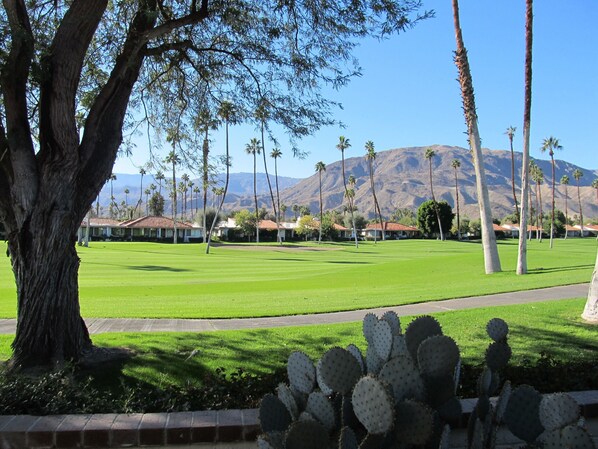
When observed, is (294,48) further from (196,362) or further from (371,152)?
(371,152)

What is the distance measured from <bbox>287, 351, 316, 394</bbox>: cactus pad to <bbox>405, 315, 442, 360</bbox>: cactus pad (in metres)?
0.64

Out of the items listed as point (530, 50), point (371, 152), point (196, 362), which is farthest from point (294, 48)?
point (371, 152)

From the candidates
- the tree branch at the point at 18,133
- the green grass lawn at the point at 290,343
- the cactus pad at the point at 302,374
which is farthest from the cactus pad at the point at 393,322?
the tree branch at the point at 18,133

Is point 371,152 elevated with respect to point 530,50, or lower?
elevated

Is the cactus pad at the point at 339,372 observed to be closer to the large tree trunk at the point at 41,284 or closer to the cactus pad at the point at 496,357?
the cactus pad at the point at 496,357

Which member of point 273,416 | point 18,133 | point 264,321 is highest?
point 18,133

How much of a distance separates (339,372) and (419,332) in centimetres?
68

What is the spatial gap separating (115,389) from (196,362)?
1374 millimetres

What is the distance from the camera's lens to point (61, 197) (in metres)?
6.54

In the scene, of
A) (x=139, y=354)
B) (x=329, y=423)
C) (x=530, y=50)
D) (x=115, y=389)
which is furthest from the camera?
(x=530, y=50)

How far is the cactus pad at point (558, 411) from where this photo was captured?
2569 millimetres

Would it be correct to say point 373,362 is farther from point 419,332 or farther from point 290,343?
point 290,343

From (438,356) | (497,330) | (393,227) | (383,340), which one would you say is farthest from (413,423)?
(393,227)

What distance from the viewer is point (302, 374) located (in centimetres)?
329
